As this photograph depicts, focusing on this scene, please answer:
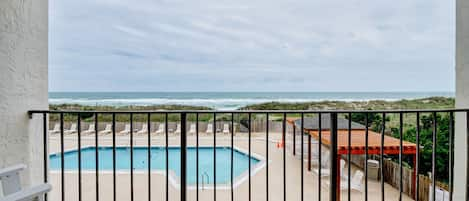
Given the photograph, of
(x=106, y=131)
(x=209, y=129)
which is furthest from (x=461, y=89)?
(x=106, y=131)

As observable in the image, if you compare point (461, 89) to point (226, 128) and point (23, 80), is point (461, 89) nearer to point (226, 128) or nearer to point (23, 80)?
point (23, 80)

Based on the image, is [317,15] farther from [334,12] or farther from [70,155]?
[70,155]

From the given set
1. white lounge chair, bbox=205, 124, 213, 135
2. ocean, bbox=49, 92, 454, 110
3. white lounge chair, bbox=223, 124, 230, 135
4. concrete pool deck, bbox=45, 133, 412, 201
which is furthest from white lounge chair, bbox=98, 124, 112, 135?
ocean, bbox=49, 92, 454, 110

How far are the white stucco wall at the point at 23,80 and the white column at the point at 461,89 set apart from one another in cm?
301

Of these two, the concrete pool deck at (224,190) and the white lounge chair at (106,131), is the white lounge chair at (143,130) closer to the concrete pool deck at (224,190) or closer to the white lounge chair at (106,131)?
the white lounge chair at (106,131)

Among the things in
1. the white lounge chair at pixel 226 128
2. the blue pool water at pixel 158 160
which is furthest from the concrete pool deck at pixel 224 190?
the white lounge chair at pixel 226 128

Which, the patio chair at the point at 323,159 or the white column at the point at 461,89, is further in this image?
the patio chair at the point at 323,159

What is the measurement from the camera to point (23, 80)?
179 cm

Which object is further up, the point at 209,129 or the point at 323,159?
the point at 209,129

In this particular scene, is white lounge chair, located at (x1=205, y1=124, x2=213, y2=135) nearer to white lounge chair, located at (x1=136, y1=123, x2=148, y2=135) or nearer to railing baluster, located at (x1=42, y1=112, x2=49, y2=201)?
white lounge chair, located at (x1=136, y1=123, x2=148, y2=135)

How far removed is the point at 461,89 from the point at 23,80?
3.03 m

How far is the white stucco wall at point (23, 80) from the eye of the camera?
167 centimetres

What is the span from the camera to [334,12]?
37.8ft

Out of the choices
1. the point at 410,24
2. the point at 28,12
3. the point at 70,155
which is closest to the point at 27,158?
the point at 28,12
